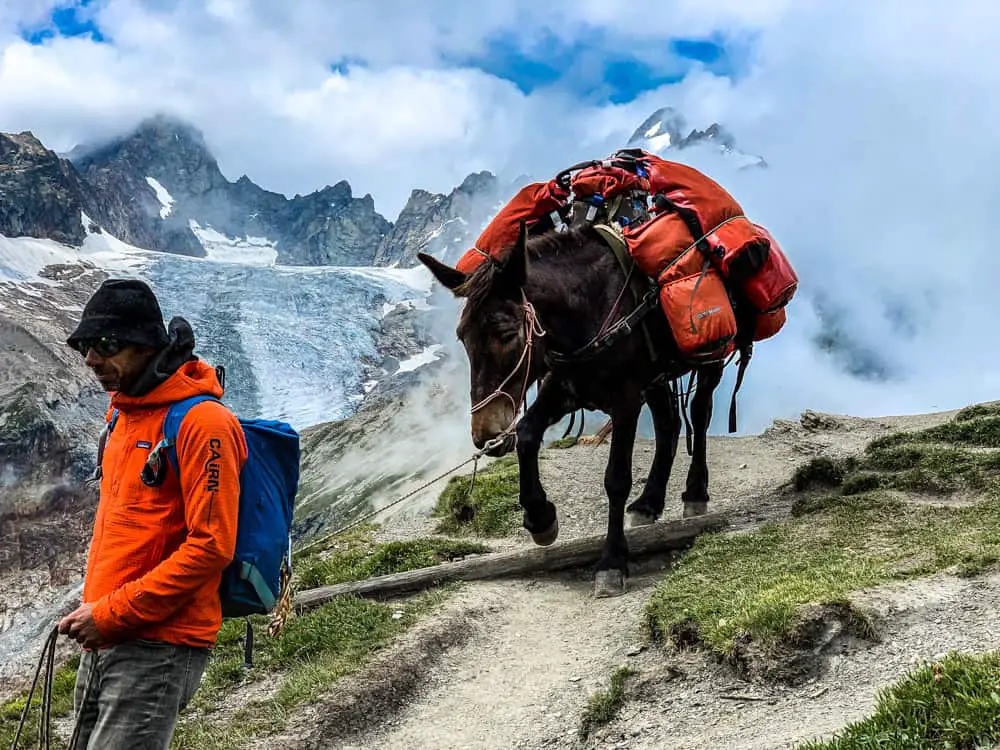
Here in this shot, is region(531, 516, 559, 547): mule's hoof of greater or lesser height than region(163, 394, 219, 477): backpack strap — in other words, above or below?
below

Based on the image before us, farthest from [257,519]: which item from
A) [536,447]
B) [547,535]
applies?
[547,535]

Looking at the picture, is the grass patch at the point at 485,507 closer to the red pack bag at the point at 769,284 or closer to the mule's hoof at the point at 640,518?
the mule's hoof at the point at 640,518

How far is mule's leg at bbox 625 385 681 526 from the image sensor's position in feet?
32.8

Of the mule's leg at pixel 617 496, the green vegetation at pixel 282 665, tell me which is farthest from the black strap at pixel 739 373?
the green vegetation at pixel 282 665

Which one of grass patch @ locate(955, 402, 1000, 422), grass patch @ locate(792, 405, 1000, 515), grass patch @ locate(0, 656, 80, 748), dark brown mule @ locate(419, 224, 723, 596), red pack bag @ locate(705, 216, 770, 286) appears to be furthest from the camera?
grass patch @ locate(955, 402, 1000, 422)

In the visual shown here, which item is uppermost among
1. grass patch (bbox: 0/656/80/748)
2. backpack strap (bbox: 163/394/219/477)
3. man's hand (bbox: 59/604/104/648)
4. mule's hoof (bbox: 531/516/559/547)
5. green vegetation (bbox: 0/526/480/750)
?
backpack strap (bbox: 163/394/219/477)

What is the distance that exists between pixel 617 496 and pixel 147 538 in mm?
5244

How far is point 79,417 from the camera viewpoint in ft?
335

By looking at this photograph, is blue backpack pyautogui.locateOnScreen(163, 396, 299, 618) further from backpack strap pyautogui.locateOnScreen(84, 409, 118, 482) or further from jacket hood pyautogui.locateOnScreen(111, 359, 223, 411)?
backpack strap pyautogui.locateOnScreen(84, 409, 118, 482)

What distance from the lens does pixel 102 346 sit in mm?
3686

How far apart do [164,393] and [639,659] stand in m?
3.88

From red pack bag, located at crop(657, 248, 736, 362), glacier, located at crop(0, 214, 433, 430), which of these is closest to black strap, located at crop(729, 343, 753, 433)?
red pack bag, located at crop(657, 248, 736, 362)

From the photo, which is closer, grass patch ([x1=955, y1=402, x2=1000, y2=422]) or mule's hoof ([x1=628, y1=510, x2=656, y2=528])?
mule's hoof ([x1=628, y1=510, x2=656, y2=528])

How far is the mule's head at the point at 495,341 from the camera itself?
21.8ft
